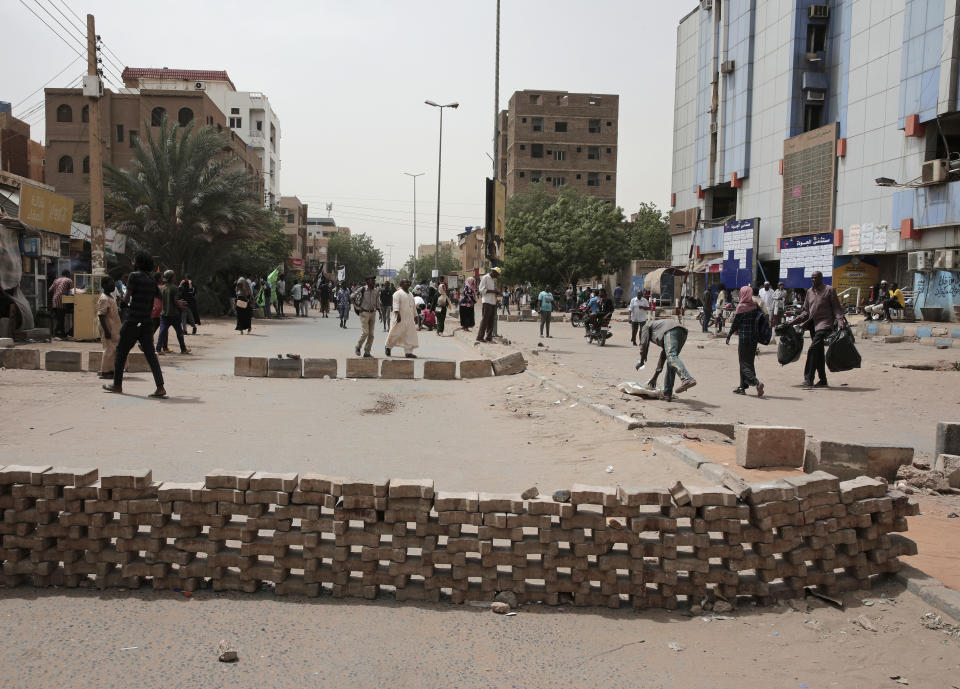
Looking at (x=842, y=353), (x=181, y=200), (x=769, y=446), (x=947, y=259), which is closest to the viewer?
(x=769, y=446)

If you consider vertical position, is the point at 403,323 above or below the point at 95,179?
below

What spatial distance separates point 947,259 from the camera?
27.9 meters

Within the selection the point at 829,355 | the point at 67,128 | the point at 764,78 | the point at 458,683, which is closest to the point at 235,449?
the point at 458,683

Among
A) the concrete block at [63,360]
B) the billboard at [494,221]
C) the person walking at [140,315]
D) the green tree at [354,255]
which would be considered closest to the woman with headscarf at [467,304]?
the billboard at [494,221]

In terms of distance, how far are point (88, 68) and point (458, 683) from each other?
699 inches

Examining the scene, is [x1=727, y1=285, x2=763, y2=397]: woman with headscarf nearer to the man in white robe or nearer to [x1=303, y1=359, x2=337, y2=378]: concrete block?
[x1=303, y1=359, x2=337, y2=378]: concrete block

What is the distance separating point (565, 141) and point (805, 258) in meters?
57.4

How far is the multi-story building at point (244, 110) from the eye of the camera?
73562 millimetres

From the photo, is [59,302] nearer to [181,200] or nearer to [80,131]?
[181,200]

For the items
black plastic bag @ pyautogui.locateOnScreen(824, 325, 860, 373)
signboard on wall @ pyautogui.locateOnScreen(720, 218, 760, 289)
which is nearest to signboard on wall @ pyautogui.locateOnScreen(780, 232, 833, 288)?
signboard on wall @ pyautogui.locateOnScreen(720, 218, 760, 289)

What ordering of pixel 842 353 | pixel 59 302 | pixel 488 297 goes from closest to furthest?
pixel 842 353, pixel 59 302, pixel 488 297

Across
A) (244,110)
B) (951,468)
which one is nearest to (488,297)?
(951,468)

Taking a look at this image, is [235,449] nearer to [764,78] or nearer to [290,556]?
[290,556]

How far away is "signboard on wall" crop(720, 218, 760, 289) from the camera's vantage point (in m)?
42.9
